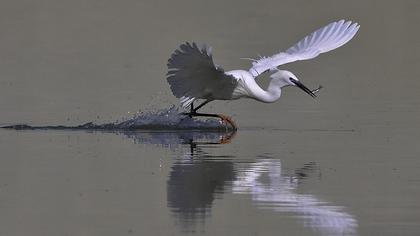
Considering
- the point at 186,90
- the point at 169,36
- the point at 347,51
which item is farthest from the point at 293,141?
the point at 169,36

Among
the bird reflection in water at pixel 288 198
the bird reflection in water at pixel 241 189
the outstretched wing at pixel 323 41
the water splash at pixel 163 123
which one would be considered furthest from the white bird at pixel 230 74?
the bird reflection in water at pixel 288 198

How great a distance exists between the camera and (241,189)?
1444 cm

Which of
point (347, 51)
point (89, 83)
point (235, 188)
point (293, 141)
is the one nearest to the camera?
point (235, 188)

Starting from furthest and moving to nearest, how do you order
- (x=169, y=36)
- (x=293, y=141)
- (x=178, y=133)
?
(x=169, y=36), (x=178, y=133), (x=293, y=141)

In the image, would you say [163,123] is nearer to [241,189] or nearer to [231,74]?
[231,74]

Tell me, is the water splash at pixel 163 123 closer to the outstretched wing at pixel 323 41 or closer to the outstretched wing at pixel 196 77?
the outstretched wing at pixel 196 77

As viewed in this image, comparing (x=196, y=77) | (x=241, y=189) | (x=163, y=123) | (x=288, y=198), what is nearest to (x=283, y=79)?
(x=196, y=77)

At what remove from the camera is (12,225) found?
1234 centimetres

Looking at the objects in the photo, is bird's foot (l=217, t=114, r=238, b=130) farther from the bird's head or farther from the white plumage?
the bird's head

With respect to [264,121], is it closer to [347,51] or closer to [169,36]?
[347,51]

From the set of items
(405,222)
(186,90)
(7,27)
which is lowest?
(405,222)

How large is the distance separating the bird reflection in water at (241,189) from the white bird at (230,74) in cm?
112

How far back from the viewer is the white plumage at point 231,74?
18.6 metres

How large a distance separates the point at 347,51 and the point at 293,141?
45.7 ft
